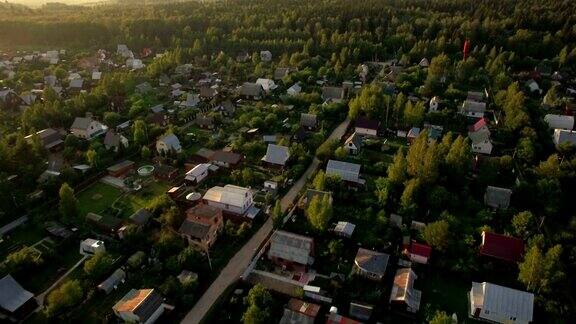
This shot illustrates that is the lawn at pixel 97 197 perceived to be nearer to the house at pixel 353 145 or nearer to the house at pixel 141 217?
the house at pixel 141 217

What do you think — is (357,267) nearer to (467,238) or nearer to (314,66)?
(467,238)

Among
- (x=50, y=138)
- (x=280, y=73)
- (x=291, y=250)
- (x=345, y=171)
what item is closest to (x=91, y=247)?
(x=291, y=250)

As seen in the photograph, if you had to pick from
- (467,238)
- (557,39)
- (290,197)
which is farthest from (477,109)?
(557,39)

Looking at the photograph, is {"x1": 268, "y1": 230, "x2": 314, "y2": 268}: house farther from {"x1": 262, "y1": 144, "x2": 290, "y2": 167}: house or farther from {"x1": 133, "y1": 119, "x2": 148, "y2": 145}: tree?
{"x1": 133, "y1": 119, "x2": 148, "y2": 145}: tree

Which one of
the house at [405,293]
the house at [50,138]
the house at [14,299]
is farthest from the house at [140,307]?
the house at [50,138]

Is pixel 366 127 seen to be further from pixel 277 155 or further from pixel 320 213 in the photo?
pixel 320 213
